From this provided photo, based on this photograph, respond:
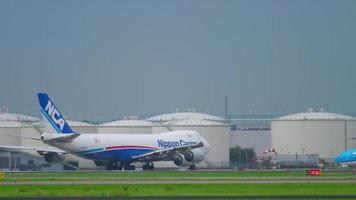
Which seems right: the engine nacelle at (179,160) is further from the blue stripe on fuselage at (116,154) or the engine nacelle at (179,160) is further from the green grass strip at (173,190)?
the green grass strip at (173,190)

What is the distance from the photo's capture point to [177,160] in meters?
140

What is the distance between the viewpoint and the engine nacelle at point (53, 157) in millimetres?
134000

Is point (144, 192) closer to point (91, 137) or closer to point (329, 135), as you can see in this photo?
point (91, 137)

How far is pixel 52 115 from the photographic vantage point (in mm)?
131375

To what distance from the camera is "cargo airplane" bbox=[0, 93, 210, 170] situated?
13125 cm

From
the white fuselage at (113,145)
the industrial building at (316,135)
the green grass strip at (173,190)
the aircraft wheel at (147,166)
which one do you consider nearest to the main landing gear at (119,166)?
the white fuselage at (113,145)

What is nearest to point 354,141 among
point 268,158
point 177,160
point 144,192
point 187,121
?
point 268,158

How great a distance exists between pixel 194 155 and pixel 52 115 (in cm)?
2211

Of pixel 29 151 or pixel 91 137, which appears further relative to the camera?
pixel 29 151

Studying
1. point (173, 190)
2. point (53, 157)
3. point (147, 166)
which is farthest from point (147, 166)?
point (173, 190)

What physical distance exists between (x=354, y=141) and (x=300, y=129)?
32.5 ft

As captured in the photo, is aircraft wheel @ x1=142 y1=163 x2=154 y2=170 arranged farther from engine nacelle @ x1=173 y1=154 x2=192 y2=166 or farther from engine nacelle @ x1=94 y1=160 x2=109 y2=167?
engine nacelle @ x1=94 y1=160 x2=109 y2=167

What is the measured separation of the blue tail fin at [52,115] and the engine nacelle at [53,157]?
4512 mm

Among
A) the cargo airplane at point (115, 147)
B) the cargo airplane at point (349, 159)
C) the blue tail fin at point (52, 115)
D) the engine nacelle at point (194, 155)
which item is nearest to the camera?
the blue tail fin at point (52, 115)
